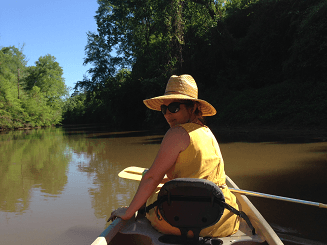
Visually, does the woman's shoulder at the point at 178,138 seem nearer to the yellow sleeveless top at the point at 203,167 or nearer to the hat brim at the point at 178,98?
the yellow sleeveless top at the point at 203,167

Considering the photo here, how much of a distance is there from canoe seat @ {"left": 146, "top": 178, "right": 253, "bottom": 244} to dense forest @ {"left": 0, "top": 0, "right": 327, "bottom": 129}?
1323cm

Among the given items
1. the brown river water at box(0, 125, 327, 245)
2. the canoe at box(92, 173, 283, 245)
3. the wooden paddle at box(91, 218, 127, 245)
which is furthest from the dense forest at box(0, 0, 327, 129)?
the wooden paddle at box(91, 218, 127, 245)

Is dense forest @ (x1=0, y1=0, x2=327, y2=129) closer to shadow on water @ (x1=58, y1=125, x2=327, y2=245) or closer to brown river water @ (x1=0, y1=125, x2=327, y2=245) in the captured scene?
shadow on water @ (x1=58, y1=125, x2=327, y2=245)

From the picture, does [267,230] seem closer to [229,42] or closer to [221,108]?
[221,108]

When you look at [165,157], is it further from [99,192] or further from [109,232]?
[99,192]

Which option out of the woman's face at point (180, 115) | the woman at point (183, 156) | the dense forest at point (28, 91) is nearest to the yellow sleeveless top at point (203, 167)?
the woman at point (183, 156)

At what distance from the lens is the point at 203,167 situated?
5.82 feet

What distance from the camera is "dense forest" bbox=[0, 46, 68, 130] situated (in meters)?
34.3

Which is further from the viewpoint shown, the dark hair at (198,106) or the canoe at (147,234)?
the dark hair at (198,106)

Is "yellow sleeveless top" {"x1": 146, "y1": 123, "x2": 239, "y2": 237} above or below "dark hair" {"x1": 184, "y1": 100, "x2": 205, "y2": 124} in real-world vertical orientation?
below

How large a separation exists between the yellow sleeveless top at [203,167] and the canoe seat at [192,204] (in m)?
0.15

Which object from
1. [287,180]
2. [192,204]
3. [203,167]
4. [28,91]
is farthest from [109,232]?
[28,91]

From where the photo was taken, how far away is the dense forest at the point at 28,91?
113ft

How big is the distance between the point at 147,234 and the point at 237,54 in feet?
65.8
